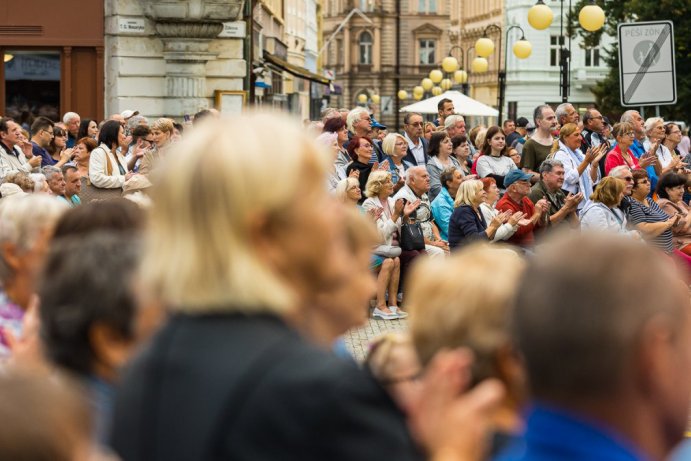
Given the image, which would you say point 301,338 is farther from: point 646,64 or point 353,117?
point 353,117

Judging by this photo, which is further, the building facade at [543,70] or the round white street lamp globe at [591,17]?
the building facade at [543,70]

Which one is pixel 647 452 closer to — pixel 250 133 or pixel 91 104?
pixel 250 133

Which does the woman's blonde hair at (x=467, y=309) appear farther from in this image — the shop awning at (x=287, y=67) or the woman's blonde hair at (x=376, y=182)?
the shop awning at (x=287, y=67)

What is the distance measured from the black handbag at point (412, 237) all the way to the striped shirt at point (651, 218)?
2.09 meters

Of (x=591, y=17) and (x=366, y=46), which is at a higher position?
(x=366, y=46)

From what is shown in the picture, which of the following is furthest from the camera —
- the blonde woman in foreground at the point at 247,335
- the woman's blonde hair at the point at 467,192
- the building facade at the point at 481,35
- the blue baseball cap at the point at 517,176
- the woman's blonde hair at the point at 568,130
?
the building facade at the point at 481,35

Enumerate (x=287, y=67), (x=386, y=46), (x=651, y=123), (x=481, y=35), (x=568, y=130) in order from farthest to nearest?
(x=386, y=46) < (x=481, y=35) < (x=287, y=67) < (x=651, y=123) < (x=568, y=130)

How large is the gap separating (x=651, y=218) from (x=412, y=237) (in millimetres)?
2352

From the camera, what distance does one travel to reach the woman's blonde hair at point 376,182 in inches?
538

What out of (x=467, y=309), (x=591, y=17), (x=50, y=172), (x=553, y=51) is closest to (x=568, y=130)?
(x=50, y=172)

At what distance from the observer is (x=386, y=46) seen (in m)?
139

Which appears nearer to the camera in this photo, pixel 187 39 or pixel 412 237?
pixel 412 237

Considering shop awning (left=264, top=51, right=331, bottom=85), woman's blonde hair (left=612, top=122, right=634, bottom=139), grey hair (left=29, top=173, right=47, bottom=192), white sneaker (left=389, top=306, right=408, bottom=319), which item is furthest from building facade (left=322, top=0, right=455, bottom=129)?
grey hair (left=29, top=173, right=47, bottom=192)

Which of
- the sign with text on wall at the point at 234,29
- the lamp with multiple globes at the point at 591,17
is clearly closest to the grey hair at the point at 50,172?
the sign with text on wall at the point at 234,29
